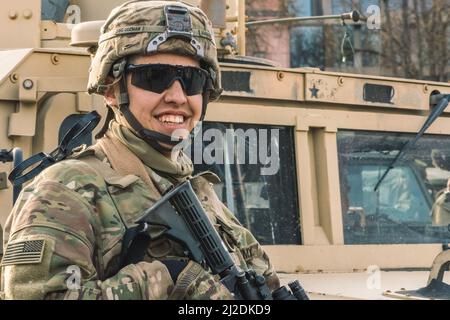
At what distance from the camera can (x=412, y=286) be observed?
3.58 metres

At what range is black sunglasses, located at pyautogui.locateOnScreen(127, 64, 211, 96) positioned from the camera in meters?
2.28

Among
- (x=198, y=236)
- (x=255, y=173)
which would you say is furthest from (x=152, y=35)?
(x=255, y=173)

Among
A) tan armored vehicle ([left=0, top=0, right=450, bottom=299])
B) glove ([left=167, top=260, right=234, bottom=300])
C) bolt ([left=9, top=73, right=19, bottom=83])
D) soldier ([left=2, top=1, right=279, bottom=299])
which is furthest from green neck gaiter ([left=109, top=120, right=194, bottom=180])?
bolt ([left=9, top=73, right=19, bottom=83])

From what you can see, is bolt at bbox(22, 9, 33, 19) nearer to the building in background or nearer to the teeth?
the teeth

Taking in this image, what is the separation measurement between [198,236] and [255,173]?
1.72 meters

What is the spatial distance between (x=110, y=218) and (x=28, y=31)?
235 centimetres

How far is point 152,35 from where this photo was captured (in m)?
2.29

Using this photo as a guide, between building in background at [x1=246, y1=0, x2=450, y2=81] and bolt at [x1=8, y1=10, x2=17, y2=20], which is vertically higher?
building in background at [x1=246, y1=0, x2=450, y2=81]

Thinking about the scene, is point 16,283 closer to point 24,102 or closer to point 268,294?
point 268,294

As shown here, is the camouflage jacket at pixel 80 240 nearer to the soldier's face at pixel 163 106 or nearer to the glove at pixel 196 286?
the glove at pixel 196 286

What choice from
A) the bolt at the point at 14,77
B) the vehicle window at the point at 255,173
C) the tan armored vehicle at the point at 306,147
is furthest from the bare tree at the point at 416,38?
the bolt at the point at 14,77

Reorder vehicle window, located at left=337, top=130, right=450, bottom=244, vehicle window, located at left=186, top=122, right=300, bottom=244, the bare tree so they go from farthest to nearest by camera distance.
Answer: the bare tree → vehicle window, located at left=337, top=130, right=450, bottom=244 → vehicle window, located at left=186, top=122, right=300, bottom=244

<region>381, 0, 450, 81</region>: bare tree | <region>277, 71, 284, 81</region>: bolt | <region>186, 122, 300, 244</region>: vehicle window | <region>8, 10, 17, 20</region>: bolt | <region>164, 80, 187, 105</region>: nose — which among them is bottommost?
<region>186, 122, 300, 244</region>: vehicle window

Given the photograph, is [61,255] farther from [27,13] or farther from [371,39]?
[371,39]
